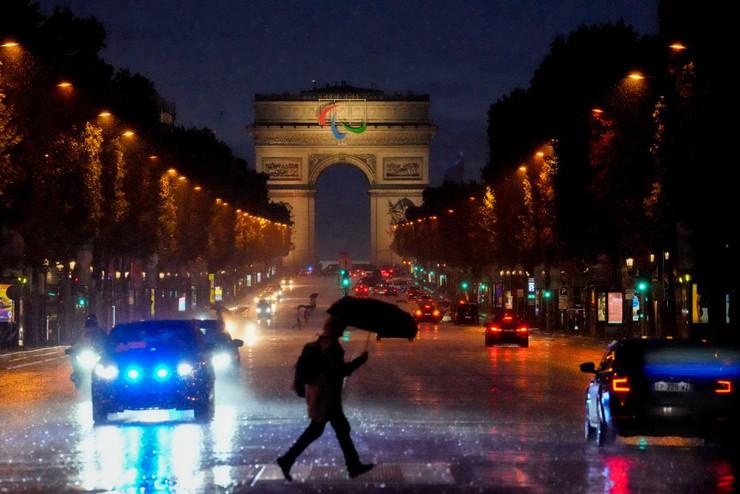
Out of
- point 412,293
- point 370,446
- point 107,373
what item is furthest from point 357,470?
point 412,293

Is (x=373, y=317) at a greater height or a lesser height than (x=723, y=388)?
greater

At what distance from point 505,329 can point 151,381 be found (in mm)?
35843

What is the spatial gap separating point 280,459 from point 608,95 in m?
45.1

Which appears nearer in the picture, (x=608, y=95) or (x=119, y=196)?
(x=608, y=95)

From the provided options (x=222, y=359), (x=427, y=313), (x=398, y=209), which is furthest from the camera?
(x=398, y=209)

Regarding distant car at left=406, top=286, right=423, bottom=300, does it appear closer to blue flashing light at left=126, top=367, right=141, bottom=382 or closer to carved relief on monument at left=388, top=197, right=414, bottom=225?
carved relief on monument at left=388, top=197, right=414, bottom=225

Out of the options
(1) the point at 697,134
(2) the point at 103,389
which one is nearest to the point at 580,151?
(1) the point at 697,134

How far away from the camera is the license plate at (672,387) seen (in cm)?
1827

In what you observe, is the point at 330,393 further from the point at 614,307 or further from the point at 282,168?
the point at 282,168

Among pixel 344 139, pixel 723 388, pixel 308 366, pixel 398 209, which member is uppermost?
pixel 344 139

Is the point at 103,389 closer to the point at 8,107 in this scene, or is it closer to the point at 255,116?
the point at 8,107

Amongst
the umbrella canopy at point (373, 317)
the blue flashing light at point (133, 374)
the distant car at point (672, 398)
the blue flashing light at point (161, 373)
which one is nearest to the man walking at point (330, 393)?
the umbrella canopy at point (373, 317)

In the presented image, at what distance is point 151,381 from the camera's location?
2269 cm

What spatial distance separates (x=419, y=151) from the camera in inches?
7116
